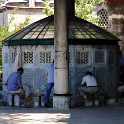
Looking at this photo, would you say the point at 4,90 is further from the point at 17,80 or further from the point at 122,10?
the point at 122,10

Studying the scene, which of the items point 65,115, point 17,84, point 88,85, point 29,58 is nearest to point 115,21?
point 29,58

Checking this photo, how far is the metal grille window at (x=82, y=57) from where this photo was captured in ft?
55.8

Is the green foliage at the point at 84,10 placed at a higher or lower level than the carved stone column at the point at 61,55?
higher

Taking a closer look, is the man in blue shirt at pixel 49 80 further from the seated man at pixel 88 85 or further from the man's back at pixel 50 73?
the seated man at pixel 88 85

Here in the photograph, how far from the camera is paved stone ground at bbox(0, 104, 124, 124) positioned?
12.2 m

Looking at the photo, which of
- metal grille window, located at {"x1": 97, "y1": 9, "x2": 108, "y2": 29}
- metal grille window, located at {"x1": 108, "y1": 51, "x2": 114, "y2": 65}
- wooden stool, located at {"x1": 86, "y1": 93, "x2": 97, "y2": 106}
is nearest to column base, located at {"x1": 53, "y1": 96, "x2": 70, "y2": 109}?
wooden stool, located at {"x1": 86, "y1": 93, "x2": 97, "y2": 106}

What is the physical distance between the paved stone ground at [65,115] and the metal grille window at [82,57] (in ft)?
6.16

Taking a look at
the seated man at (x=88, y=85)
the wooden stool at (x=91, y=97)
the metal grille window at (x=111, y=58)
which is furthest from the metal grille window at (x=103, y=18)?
the seated man at (x=88, y=85)

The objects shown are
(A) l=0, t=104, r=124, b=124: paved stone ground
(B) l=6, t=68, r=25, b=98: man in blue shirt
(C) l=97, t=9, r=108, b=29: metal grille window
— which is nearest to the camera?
(A) l=0, t=104, r=124, b=124: paved stone ground

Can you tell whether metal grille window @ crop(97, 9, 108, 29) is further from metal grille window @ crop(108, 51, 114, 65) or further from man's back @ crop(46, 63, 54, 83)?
man's back @ crop(46, 63, 54, 83)

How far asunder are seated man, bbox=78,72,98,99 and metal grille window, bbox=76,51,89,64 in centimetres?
87

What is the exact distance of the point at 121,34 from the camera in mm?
36531

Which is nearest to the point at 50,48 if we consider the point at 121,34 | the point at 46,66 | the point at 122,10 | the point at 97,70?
the point at 46,66

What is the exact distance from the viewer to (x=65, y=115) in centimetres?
1364
